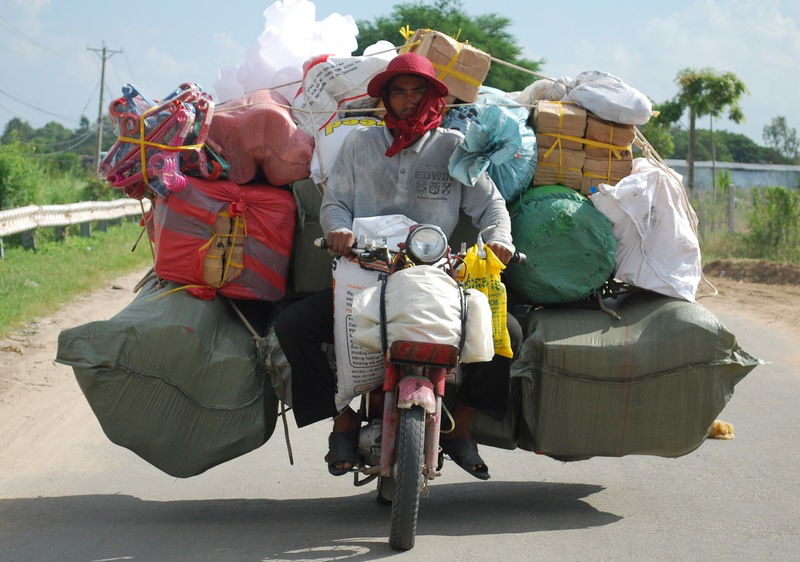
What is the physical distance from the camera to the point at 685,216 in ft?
18.0

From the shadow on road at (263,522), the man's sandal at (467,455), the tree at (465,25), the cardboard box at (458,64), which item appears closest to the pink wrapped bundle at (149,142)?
the cardboard box at (458,64)

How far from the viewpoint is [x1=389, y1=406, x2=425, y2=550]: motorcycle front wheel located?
4.16 meters

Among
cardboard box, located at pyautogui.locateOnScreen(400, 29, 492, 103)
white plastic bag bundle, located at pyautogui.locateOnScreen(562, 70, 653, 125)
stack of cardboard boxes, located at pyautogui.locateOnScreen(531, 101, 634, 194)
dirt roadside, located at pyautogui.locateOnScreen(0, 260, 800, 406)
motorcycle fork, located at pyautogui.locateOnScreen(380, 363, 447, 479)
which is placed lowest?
dirt roadside, located at pyautogui.locateOnScreen(0, 260, 800, 406)

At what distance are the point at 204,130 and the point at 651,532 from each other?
9.33ft

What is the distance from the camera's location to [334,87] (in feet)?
19.0

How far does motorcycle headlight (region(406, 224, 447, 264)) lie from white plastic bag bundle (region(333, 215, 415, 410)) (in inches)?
10.6

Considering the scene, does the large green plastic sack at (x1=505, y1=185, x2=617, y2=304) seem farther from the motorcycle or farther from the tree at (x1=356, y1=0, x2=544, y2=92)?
the tree at (x1=356, y1=0, x2=544, y2=92)

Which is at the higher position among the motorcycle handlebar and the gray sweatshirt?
the gray sweatshirt

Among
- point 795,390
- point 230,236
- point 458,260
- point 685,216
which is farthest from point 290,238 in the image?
point 795,390

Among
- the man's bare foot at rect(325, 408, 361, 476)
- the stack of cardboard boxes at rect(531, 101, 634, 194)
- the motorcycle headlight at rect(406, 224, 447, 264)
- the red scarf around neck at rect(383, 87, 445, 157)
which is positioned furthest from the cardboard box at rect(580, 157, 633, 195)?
the man's bare foot at rect(325, 408, 361, 476)

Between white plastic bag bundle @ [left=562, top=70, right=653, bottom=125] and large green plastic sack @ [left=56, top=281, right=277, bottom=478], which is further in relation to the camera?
white plastic bag bundle @ [left=562, top=70, right=653, bottom=125]

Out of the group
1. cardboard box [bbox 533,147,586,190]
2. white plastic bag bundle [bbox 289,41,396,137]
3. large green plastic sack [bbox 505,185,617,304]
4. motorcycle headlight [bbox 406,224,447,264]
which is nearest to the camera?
motorcycle headlight [bbox 406,224,447,264]

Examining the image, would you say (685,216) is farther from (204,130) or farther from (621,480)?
(204,130)

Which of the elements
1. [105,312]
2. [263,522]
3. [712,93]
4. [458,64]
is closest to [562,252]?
[458,64]
